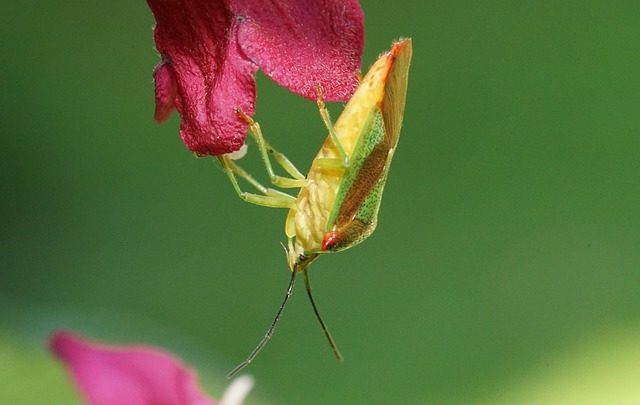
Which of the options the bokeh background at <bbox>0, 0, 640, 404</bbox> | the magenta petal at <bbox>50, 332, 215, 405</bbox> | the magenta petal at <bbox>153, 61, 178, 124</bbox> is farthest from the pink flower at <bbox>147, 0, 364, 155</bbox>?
the bokeh background at <bbox>0, 0, 640, 404</bbox>

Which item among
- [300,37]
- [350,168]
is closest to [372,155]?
[350,168]

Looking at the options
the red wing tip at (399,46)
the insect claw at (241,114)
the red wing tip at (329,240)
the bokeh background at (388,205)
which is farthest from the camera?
the bokeh background at (388,205)

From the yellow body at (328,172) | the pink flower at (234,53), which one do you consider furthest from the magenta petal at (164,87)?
the yellow body at (328,172)

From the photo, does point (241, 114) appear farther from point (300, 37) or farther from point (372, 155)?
point (372, 155)

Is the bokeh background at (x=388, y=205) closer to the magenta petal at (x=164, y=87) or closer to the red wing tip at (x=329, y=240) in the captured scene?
the red wing tip at (x=329, y=240)

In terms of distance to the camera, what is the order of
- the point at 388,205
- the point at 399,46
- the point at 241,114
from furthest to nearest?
1. the point at 388,205
2. the point at 399,46
3. the point at 241,114

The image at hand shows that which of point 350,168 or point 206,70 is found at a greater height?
point 206,70

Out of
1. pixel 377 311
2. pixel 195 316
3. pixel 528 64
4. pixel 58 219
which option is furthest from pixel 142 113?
pixel 528 64
